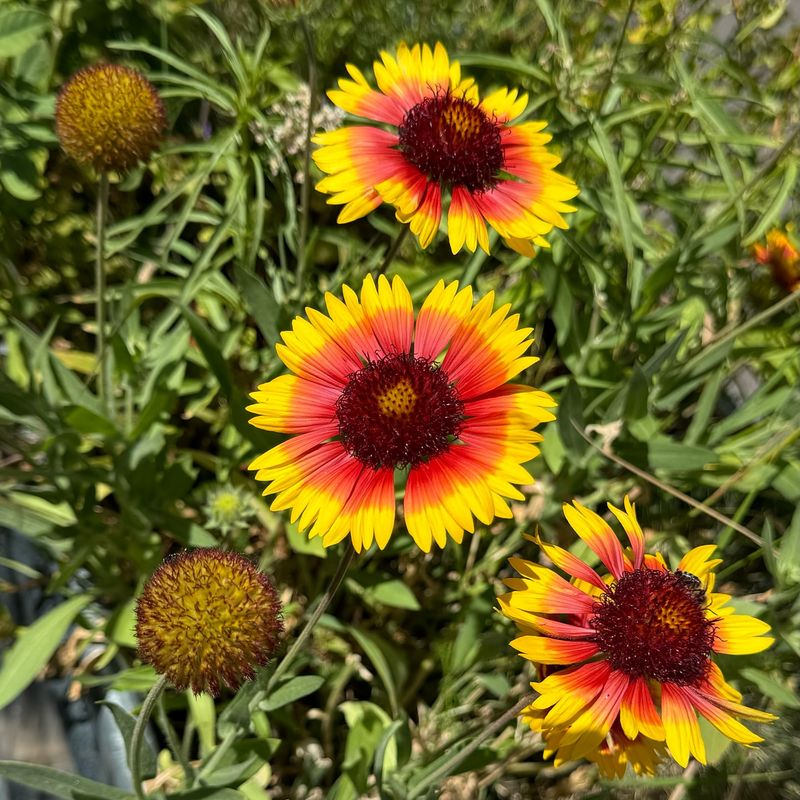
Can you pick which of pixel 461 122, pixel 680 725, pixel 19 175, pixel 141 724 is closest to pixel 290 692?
pixel 141 724

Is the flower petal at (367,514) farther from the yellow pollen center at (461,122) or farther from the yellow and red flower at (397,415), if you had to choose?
the yellow pollen center at (461,122)

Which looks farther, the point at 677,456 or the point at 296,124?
the point at 296,124

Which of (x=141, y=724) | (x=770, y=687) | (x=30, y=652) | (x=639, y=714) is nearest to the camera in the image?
(x=141, y=724)

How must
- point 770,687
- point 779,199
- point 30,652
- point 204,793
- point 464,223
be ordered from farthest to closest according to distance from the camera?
point 779,199 < point 30,652 < point 770,687 < point 464,223 < point 204,793

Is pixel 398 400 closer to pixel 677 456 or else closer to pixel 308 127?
pixel 308 127

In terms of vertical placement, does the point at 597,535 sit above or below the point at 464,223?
below

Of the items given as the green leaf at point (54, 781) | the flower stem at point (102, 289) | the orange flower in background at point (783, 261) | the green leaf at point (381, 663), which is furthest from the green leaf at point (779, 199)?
the green leaf at point (54, 781)

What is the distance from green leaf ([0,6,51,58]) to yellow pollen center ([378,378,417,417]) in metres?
1.15

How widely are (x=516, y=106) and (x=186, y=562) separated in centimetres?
90

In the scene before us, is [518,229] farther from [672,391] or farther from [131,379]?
[131,379]

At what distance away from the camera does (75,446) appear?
49.4 inches

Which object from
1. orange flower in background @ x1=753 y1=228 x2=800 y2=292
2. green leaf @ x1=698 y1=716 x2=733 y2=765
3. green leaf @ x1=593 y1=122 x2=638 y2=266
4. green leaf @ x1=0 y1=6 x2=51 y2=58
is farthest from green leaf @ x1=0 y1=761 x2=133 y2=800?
orange flower in background @ x1=753 y1=228 x2=800 y2=292

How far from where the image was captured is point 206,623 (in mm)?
740

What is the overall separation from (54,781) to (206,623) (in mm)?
340
